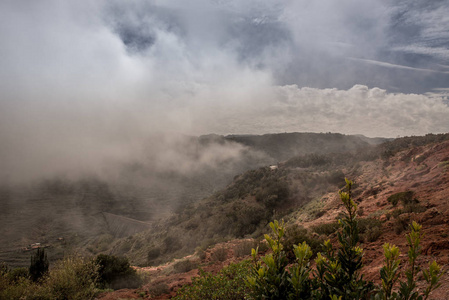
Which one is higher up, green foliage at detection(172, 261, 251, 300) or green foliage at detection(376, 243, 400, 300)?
green foliage at detection(376, 243, 400, 300)

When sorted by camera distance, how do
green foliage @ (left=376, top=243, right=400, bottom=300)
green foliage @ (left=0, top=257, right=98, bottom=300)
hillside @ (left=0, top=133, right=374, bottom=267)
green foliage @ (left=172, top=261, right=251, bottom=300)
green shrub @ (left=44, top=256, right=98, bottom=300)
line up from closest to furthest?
1. green foliage @ (left=376, top=243, right=400, bottom=300)
2. green foliage @ (left=172, top=261, right=251, bottom=300)
3. green foliage @ (left=0, top=257, right=98, bottom=300)
4. green shrub @ (left=44, top=256, right=98, bottom=300)
5. hillside @ (left=0, top=133, right=374, bottom=267)

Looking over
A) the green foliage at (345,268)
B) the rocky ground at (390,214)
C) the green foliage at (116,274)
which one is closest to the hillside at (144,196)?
the green foliage at (116,274)

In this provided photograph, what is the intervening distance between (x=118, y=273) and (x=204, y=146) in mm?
93610

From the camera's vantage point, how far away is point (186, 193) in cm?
6912

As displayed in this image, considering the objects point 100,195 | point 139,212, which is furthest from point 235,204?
point 100,195

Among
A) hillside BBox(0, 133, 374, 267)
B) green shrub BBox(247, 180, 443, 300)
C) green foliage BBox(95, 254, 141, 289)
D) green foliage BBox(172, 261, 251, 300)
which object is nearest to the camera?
green shrub BBox(247, 180, 443, 300)

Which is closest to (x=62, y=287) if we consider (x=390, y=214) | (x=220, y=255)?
(x=220, y=255)

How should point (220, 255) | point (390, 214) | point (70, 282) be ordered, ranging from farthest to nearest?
1. point (220, 255)
2. point (390, 214)
3. point (70, 282)

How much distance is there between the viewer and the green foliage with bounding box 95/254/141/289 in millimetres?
11742

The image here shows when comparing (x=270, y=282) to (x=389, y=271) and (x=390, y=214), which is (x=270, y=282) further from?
(x=390, y=214)

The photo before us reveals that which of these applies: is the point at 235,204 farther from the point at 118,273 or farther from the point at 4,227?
the point at 4,227

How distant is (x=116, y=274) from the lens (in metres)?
12.6

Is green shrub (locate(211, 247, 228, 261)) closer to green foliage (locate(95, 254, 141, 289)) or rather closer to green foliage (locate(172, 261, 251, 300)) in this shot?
green foliage (locate(95, 254, 141, 289))

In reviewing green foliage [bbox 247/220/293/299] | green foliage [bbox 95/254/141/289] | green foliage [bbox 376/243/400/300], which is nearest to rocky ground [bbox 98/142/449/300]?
green foliage [bbox 95/254/141/289]
